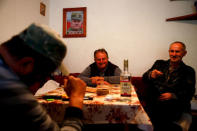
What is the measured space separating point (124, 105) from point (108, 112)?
4.1 inches

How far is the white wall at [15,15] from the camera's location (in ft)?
5.57

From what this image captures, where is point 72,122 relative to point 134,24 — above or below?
below

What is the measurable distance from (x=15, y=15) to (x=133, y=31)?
1744mm

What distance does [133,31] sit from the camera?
100 inches

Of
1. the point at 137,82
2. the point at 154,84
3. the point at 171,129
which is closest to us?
the point at 171,129

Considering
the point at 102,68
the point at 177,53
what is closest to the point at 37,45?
the point at 102,68

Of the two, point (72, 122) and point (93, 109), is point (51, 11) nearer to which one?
point (93, 109)

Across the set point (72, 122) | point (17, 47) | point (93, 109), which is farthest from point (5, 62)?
point (93, 109)

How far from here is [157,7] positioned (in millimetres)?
2465

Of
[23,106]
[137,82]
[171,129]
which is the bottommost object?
[171,129]

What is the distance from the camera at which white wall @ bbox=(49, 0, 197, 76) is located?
95.3 inches

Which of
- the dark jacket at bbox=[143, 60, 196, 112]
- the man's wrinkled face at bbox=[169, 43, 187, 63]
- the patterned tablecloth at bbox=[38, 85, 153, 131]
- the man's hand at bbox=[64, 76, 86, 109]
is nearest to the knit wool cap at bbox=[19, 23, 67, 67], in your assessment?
the man's hand at bbox=[64, 76, 86, 109]

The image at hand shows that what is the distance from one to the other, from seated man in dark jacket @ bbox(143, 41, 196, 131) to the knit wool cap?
153 cm

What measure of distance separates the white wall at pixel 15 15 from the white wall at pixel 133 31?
546 millimetres
